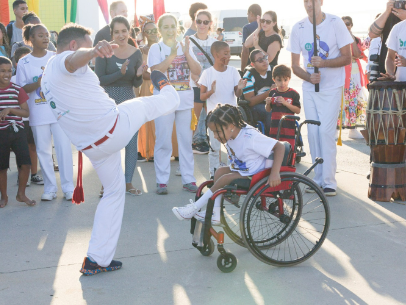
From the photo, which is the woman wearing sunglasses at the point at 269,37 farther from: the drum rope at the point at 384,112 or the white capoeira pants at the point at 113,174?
the white capoeira pants at the point at 113,174

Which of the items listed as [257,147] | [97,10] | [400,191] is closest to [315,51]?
[400,191]

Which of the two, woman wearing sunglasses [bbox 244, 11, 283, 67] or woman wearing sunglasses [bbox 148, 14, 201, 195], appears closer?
woman wearing sunglasses [bbox 148, 14, 201, 195]

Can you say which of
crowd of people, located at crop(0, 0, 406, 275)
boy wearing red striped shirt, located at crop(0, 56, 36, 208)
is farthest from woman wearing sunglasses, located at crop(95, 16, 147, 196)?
boy wearing red striped shirt, located at crop(0, 56, 36, 208)

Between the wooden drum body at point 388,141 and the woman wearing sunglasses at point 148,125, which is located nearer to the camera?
the wooden drum body at point 388,141

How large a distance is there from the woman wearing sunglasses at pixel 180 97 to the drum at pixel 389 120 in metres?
1.96

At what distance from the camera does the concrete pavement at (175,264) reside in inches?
138

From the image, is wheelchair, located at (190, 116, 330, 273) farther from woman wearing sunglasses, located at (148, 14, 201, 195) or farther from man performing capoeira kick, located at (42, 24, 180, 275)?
woman wearing sunglasses, located at (148, 14, 201, 195)

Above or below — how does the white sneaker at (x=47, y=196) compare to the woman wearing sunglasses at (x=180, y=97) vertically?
below

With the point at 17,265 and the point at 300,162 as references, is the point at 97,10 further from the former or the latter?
the point at 17,265

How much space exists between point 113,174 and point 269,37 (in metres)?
4.38

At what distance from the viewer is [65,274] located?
390 cm

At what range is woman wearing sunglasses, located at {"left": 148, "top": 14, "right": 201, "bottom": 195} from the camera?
5984mm

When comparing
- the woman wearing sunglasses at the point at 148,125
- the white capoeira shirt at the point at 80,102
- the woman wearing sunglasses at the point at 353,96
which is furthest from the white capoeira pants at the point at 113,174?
the woman wearing sunglasses at the point at 353,96

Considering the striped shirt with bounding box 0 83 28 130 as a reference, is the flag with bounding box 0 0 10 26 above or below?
above
